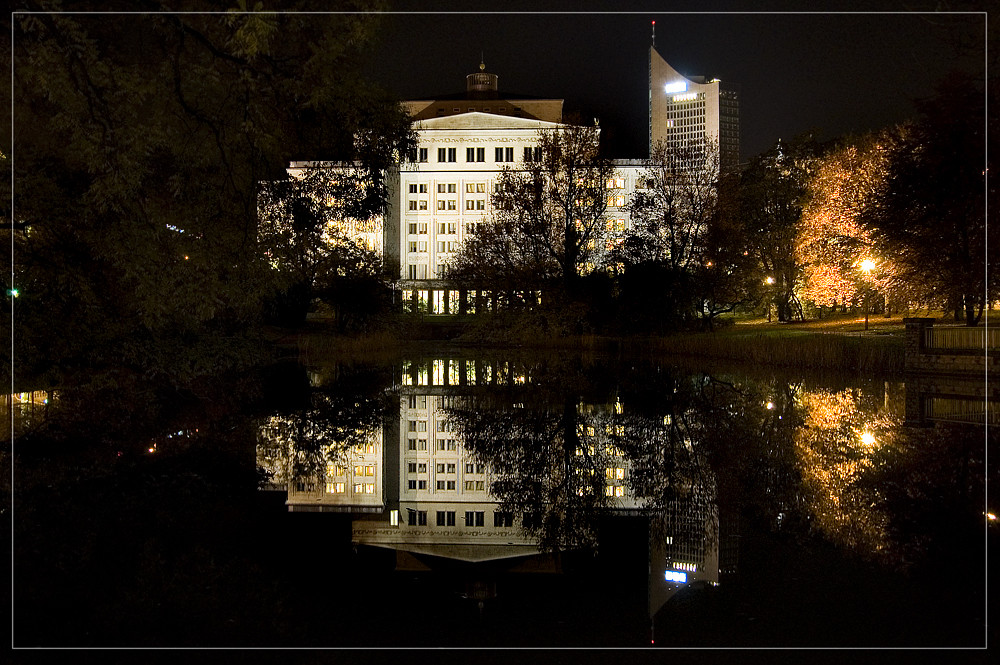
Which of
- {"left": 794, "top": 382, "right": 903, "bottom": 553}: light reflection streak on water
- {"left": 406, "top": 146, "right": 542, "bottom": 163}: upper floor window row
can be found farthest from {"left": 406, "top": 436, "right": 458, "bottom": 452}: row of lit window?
{"left": 406, "top": 146, "right": 542, "bottom": 163}: upper floor window row

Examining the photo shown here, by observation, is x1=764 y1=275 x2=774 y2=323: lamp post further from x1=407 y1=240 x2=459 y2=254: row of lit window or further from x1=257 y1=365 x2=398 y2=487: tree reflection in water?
x1=407 y1=240 x2=459 y2=254: row of lit window

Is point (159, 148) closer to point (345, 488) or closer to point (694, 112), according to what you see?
point (345, 488)

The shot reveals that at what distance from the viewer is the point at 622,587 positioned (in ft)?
17.0

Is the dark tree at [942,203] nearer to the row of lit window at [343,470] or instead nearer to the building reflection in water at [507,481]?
the building reflection in water at [507,481]

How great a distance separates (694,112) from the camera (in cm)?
10600

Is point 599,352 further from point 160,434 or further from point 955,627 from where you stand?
point 955,627

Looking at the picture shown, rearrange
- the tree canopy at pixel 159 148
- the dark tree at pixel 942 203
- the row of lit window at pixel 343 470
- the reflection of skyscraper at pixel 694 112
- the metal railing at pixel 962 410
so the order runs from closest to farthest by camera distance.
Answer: the row of lit window at pixel 343 470 < the tree canopy at pixel 159 148 < the metal railing at pixel 962 410 < the dark tree at pixel 942 203 < the reflection of skyscraper at pixel 694 112

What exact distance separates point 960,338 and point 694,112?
8898cm

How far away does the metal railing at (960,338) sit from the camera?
2133cm

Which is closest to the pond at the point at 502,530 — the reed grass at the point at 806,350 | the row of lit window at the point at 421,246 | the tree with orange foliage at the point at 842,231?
the reed grass at the point at 806,350

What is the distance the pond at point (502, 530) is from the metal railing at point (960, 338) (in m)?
8.93

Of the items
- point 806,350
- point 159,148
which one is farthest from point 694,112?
point 159,148

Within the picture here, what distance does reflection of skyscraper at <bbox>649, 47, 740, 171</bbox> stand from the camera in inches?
3784

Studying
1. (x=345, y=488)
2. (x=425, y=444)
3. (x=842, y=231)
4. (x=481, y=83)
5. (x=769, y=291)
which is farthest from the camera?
(x=481, y=83)
